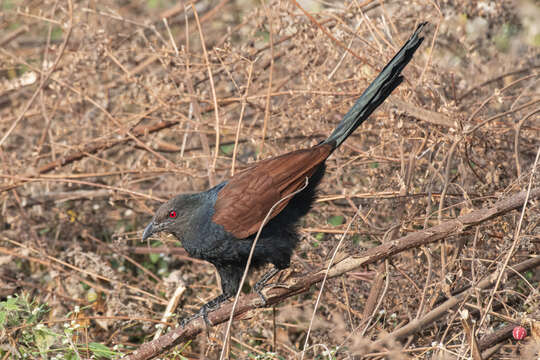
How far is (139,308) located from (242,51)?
63.3 inches

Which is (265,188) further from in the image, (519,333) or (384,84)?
(519,333)

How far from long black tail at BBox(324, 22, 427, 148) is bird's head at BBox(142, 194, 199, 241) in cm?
78

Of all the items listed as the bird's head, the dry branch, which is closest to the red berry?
the dry branch

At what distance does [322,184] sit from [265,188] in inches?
43.5

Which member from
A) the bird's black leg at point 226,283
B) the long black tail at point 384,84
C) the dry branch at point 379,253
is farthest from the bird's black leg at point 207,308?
the long black tail at point 384,84

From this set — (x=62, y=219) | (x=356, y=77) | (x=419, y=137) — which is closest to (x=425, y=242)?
(x=419, y=137)

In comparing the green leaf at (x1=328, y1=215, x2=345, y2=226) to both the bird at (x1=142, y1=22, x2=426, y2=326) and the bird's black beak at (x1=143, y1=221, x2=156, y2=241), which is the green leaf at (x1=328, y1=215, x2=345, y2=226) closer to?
the bird at (x1=142, y1=22, x2=426, y2=326)

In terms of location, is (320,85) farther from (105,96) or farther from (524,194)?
(105,96)

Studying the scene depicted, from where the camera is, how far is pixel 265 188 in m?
2.90

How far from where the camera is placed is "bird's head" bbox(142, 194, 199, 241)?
2.89m

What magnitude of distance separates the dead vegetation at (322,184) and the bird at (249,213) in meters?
0.26

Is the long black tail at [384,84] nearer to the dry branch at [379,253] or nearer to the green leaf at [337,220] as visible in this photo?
the dry branch at [379,253]

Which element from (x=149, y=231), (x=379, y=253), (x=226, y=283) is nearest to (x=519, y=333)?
(x=379, y=253)

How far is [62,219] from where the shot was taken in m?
4.34
